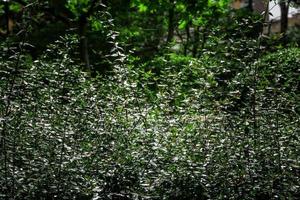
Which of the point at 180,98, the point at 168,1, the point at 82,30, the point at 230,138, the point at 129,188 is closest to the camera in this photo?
the point at 129,188

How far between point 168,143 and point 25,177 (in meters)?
1.53

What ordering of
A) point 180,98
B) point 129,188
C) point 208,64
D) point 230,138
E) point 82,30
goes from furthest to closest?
point 82,30 → point 180,98 → point 208,64 → point 230,138 → point 129,188

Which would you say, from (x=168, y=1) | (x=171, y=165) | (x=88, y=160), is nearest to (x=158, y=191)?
(x=171, y=165)

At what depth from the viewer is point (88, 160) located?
18.0 feet

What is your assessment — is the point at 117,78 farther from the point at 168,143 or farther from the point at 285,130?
the point at 285,130

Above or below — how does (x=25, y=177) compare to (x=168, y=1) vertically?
below

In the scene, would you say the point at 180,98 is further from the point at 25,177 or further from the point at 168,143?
the point at 25,177

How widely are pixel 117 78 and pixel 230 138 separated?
1618mm

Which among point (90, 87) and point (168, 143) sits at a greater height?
point (90, 87)

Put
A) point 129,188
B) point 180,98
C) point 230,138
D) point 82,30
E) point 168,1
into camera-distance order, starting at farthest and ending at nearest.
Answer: point 82,30, point 168,1, point 180,98, point 230,138, point 129,188

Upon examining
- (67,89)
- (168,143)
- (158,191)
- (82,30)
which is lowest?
(158,191)

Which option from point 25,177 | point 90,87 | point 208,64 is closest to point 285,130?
point 208,64

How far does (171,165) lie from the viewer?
17.7 ft

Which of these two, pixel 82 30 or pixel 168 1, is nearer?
pixel 168 1
